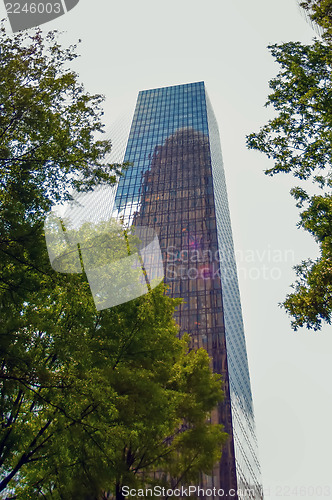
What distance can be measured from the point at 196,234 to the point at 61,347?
44800 millimetres

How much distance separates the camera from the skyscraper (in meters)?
37.2

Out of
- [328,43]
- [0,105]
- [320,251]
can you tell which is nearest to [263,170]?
[320,251]

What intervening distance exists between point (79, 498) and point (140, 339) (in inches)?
146

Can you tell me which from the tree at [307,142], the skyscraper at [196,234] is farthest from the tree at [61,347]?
the skyscraper at [196,234]

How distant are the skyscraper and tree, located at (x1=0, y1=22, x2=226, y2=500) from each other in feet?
77.4

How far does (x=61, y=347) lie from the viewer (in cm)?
642

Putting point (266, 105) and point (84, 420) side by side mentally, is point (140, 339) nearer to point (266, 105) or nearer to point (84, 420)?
point (84, 420)

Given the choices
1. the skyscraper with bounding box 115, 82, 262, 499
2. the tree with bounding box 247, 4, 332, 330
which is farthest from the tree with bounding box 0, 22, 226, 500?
the skyscraper with bounding box 115, 82, 262, 499

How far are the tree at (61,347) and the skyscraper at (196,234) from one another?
928 inches

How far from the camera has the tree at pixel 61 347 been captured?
6.07 m

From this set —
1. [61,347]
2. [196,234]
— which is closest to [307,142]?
[61,347]

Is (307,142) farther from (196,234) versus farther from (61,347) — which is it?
(196,234)

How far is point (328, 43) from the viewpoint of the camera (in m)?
8.82

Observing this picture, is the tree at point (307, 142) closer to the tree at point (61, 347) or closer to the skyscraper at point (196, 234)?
the tree at point (61, 347)
